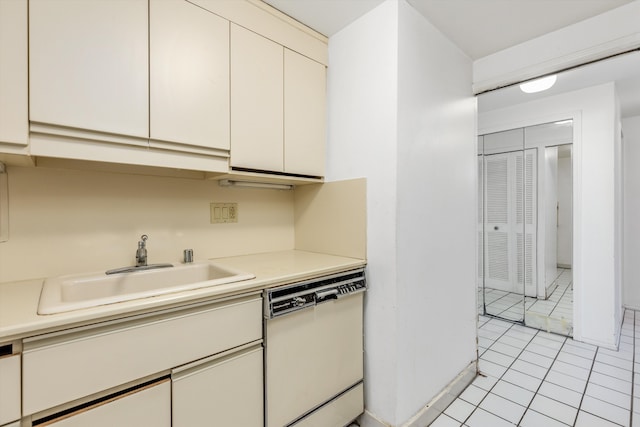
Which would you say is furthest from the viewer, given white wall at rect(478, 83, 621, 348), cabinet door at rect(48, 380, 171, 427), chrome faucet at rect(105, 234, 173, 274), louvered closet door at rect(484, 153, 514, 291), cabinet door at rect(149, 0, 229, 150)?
louvered closet door at rect(484, 153, 514, 291)

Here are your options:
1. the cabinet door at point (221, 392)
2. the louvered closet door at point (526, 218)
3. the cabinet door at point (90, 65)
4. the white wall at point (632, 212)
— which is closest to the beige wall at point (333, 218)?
the cabinet door at point (221, 392)

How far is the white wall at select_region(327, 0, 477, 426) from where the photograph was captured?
150cm

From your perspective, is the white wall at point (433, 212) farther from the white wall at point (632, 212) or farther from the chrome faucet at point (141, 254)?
the white wall at point (632, 212)

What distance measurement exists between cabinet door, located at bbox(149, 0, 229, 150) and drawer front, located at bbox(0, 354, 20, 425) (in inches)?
33.0

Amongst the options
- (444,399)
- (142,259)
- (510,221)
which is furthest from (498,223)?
(142,259)

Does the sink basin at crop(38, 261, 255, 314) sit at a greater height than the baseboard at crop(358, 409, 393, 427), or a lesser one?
greater

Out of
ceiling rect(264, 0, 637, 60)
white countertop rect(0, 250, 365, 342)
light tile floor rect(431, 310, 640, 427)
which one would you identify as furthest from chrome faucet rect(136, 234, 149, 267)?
light tile floor rect(431, 310, 640, 427)

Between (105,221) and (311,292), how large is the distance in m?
1.03

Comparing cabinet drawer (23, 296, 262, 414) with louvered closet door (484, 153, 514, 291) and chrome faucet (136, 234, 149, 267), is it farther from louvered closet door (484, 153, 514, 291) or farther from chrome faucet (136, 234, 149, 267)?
louvered closet door (484, 153, 514, 291)

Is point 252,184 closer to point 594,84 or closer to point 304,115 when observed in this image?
point 304,115

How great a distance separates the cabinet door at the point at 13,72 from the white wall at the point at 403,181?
137cm

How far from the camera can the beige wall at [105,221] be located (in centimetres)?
119

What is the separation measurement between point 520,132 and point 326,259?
2740 millimetres

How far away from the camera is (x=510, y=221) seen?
3.29 meters
